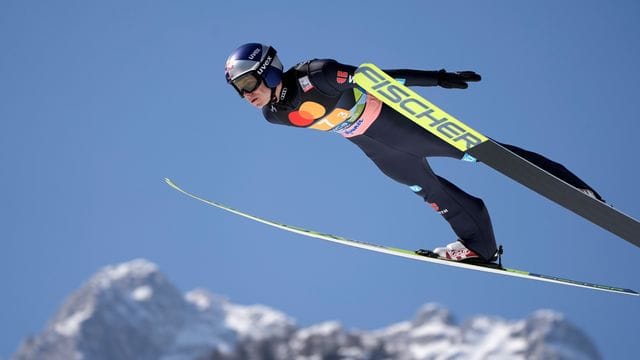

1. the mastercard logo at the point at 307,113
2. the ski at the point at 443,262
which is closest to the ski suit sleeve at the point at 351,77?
the mastercard logo at the point at 307,113

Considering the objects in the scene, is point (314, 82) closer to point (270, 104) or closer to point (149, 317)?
point (270, 104)

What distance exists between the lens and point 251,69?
8992 mm

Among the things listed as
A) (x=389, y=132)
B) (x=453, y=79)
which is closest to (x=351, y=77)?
(x=389, y=132)

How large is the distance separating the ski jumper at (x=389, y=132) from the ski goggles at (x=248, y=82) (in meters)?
0.28

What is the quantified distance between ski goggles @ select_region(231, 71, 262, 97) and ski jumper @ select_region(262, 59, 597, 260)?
276 millimetres

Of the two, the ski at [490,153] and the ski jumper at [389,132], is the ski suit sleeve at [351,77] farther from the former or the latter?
the ski at [490,153]

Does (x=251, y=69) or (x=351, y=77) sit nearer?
(x=351, y=77)

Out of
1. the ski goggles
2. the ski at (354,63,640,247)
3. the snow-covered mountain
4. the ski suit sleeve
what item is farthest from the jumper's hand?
the snow-covered mountain

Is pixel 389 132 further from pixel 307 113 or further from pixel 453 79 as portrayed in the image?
pixel 453 79

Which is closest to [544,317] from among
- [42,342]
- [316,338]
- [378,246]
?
[316,338]

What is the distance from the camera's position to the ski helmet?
29.6 ft

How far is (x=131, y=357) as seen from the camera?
170250 millimetres

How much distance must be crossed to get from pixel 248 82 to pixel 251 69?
14 centimetres

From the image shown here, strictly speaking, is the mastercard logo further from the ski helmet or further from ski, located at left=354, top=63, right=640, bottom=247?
ski, located at left=354, top=63, right=640, bottom=247
